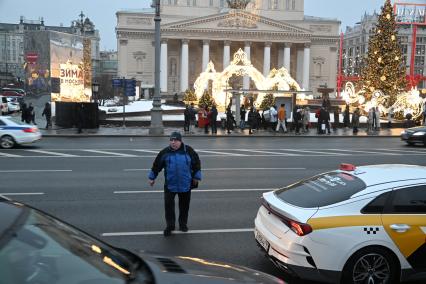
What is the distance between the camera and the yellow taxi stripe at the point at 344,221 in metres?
5.61

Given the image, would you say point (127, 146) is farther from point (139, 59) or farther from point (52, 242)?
point (139, 59)

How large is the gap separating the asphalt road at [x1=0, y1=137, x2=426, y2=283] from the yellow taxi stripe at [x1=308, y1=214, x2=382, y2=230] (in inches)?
45.2

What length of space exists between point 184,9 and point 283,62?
23.2 m

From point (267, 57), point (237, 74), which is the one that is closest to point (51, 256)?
point (237, 74)

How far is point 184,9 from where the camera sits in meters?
107

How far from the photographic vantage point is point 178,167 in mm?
8133

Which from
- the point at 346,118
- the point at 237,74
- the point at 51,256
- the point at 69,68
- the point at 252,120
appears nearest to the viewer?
the point at 51,256

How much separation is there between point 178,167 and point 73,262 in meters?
5.07

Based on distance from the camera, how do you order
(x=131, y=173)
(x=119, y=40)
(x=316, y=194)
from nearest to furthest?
(x=316, y=194) < (x=131, y=173) < (x=119, y=40)

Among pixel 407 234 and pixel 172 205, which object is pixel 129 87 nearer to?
pixel 172 205

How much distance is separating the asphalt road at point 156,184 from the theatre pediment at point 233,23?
7499 centimetres

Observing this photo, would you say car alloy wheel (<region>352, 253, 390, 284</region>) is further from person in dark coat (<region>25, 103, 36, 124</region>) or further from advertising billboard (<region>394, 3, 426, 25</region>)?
advertising billboard (<region>394, 3, 426, 25</region>)

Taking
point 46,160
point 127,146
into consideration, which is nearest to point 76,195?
point 46,160

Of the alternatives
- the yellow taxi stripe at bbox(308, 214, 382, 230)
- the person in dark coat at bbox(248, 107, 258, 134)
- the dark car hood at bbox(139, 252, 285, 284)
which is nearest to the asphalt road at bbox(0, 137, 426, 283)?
the yellow taxi stripe at bbox(308, 214, 382, 230)
